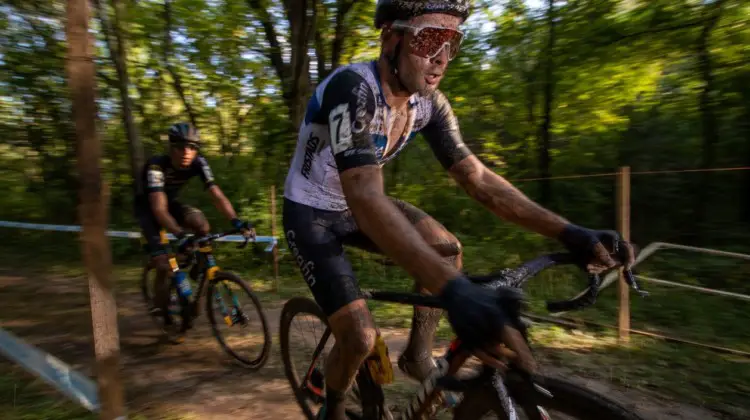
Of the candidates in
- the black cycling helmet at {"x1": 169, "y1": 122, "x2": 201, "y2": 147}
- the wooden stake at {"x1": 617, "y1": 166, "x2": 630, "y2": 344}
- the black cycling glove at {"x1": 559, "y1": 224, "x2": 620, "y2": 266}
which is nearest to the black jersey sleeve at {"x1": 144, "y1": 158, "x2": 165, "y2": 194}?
the black cycling helmet at {"x1": 169, "y1": 122, "x2": 201, "y2": 147}

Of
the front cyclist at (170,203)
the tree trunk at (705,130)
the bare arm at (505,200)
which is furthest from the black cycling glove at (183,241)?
the tree trunk at (705,130)

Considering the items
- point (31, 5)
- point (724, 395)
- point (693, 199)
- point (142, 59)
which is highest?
point (142, 59)

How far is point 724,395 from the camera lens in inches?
143

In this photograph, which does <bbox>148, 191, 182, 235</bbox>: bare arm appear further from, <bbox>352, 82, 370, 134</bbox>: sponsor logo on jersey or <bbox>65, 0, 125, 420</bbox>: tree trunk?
<bbox>352, 82, 370, 134</bbox>: sponsor logo on jersey

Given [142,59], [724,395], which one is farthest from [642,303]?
[142,59]

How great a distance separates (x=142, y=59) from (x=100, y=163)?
409 inches

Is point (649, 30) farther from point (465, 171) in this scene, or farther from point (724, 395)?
point (465, 171)

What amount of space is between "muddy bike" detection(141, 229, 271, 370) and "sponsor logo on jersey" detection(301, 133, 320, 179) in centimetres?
234

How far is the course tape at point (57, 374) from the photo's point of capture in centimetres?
341

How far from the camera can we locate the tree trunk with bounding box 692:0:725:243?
729cm

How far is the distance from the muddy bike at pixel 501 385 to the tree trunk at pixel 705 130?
690 centimetres

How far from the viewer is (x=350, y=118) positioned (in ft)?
6.30

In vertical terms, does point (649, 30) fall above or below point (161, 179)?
above

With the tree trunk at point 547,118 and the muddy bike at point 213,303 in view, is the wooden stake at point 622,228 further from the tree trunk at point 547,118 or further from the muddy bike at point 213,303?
the tree trunk at point 547,118
